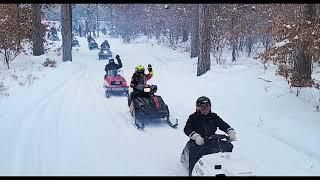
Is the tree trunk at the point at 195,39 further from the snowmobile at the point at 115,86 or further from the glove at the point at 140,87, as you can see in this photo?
the glove at the point at 140,87

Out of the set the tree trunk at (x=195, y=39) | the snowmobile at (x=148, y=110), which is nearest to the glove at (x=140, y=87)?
the snowmobile at (x=148, y=110)

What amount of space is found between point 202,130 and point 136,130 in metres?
3.37

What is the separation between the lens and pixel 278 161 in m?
8.34

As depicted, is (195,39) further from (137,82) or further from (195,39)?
(137,82)

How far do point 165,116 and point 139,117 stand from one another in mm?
690

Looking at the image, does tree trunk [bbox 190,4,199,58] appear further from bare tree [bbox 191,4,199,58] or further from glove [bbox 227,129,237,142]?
glove [bbox 227,129,237,142]

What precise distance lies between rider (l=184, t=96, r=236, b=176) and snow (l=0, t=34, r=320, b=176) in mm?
757

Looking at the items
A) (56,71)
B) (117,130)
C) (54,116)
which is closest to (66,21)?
(56,71)

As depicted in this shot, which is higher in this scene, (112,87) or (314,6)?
(314,6)

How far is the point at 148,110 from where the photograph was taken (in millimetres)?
11016

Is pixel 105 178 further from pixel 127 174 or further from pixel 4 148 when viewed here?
pixel 4 148

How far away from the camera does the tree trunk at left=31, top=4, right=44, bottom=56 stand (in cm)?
2598

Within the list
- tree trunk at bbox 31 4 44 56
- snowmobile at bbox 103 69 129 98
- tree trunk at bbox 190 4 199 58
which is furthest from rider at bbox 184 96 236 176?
tree trunk at bbox 190 4 199 58

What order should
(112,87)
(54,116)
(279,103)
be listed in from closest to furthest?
(54,116) < (279,103) < (112,87)
